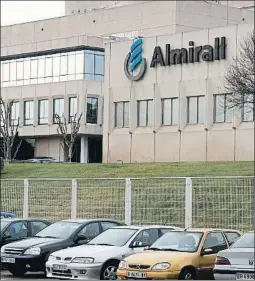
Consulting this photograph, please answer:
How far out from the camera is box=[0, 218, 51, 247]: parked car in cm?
2005

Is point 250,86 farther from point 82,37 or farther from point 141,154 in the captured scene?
point 82,37

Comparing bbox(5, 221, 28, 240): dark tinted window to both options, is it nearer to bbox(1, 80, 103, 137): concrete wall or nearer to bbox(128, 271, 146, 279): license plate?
bbox(128, 271, 146, 279): license plate

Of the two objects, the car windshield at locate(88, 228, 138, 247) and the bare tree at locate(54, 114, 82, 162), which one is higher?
the bare tree at locate(54, 114, 82, 162)

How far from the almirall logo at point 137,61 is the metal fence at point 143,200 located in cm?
3153

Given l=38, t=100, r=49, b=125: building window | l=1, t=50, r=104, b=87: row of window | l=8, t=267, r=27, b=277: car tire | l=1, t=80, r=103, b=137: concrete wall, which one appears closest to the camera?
l=8, t=267, r=27, b=277: car tire

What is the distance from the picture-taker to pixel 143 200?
22.7m

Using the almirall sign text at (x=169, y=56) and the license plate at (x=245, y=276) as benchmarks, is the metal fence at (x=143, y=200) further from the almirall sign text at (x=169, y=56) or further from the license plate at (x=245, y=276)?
the almirall sign text at (x=169, y=56)

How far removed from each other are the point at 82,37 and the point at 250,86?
33.1m

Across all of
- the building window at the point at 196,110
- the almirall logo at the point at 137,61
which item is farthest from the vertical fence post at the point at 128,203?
the almirall logo at the point at 137,61

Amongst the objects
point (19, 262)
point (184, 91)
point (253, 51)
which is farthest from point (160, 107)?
point (19, 262)

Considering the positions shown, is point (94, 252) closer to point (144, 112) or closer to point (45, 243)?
point (45, 243)

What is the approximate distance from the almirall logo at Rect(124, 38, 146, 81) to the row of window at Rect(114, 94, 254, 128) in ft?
6.50

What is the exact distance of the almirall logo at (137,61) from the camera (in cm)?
5766

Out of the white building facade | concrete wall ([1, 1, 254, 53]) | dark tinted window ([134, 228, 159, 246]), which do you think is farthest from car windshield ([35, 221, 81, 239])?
concrete wall ([1, 1, 254, 53])
